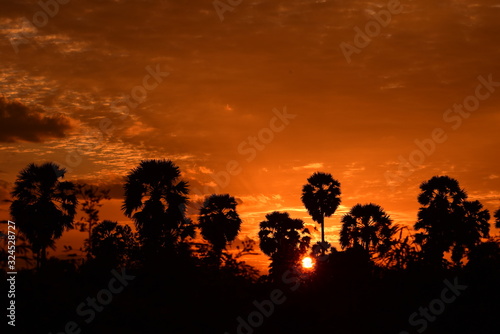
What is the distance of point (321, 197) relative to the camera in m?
63.4

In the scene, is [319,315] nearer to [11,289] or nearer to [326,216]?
[11,289]

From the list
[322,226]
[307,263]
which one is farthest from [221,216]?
[307,263]

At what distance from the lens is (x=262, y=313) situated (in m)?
6.92

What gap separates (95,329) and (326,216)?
5834cm

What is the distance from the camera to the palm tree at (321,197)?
206 ft

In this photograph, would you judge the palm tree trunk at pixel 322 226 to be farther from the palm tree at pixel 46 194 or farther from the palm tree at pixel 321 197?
the palm tree at pixel 46 194

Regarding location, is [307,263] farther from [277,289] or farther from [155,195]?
[155,195]

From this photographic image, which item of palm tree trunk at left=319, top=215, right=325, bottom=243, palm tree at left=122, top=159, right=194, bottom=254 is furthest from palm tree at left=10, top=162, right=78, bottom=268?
palm tree trunk at left=319, top=215, right=325, bottom=243

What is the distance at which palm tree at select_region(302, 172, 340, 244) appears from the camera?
6294 centimetres

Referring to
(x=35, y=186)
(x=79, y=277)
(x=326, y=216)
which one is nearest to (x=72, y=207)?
(x=35, y=186)
